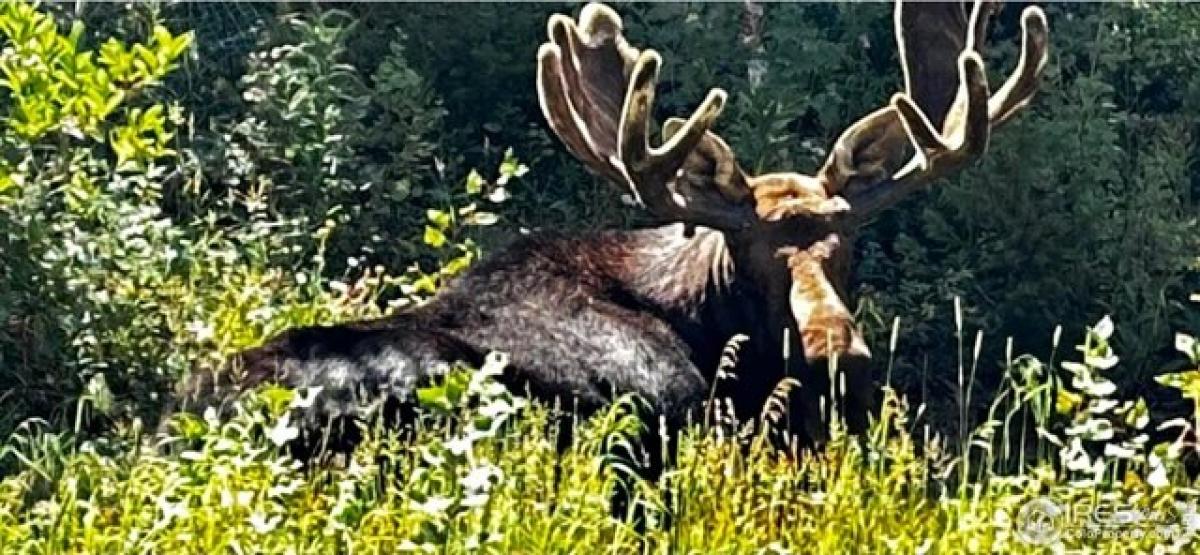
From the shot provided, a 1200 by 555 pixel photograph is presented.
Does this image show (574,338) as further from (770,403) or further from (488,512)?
(488,512)

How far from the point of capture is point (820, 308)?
830 cm

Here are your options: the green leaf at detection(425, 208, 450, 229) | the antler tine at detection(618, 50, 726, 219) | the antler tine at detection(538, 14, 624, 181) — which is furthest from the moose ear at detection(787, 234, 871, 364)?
the green leaf at detection(425, 208, 450, 229)

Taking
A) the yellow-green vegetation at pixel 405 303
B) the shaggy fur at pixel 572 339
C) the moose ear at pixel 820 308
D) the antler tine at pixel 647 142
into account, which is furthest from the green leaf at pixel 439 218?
the moose ear at pixel 820 308

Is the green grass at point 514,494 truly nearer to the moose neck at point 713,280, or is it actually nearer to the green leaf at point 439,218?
the moose neck at point 713,280

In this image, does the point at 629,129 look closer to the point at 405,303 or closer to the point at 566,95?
the point at 566,95

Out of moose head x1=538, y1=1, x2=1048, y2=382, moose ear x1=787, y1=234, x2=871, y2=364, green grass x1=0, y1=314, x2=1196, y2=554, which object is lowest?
green grass x1=0, y1=314, x2=1196, y2=554

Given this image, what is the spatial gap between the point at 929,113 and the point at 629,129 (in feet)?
4.33

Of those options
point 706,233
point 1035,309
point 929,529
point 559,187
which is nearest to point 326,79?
point 559,187

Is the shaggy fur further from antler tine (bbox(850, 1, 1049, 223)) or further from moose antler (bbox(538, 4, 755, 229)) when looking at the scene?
antler tine (bbox(850, 1, 1049, 223))

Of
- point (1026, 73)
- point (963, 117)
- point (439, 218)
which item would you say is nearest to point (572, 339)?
point (439, 218)

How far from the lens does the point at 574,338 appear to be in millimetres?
8500

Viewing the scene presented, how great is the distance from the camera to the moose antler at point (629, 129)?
829cm

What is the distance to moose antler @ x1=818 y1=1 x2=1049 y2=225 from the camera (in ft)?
28.2

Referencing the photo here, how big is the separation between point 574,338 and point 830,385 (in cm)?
82
